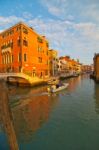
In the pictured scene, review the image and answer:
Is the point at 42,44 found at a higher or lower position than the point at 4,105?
higher

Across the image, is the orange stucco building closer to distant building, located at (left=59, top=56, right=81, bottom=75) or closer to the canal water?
the canal water

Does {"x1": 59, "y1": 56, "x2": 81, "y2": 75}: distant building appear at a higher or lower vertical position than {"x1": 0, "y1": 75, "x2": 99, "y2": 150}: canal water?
higher

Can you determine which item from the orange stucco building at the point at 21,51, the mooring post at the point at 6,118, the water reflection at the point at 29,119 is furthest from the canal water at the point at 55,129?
the orange stucco building at the point at 21,51

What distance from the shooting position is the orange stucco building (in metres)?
44.2

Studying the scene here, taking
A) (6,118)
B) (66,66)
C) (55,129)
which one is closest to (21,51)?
(55,129)

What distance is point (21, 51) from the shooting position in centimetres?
4403

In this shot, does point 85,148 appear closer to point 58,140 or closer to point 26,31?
point 58,140

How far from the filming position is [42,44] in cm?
5506

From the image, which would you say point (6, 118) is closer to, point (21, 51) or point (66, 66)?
point (21, 51)

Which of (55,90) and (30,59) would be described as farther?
(30,59)

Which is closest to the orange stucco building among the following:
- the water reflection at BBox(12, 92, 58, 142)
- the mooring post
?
the water reflection at BBox(12, 92, 58, 142)

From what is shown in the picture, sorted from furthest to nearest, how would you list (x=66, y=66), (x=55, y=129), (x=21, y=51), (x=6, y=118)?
(x=66, y=66)
(x=21, y=51)
(x=55, y=129)
(x=6, y=118)

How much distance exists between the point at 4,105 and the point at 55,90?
1026 inches

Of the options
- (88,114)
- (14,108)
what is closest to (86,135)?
(88,114)
